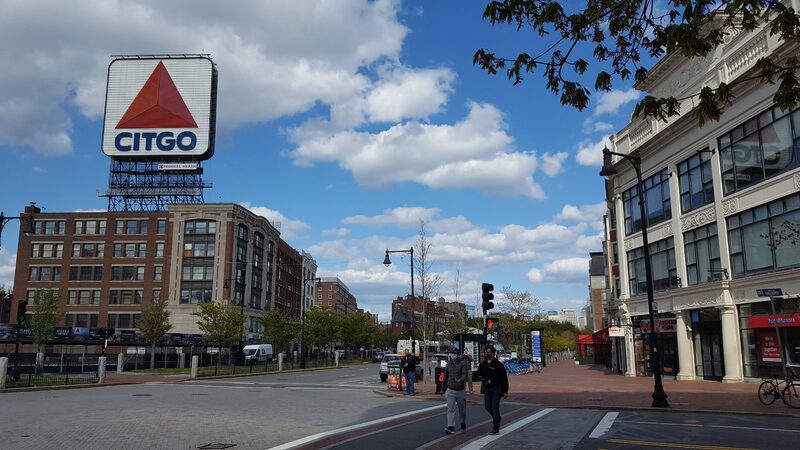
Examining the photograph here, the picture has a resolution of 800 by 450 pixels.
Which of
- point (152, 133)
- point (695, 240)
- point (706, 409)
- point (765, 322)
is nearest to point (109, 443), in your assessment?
point (706, 409)

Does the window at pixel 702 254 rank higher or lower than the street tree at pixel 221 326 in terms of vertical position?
higher

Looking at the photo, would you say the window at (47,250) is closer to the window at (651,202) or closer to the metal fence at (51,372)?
the metal fence at (51,372)

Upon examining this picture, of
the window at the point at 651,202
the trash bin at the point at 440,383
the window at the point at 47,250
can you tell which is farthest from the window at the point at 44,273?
the window at the point at 651,202

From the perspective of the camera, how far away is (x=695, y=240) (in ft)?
102

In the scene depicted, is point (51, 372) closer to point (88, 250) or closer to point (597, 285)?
point (88, 250)

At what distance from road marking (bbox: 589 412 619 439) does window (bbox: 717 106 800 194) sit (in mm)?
14521

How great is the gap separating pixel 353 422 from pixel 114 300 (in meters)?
72.3

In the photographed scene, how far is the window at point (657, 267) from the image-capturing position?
110 feet

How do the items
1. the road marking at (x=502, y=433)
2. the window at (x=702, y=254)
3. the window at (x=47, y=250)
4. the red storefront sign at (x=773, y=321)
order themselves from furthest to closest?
the window at (x=47, y=250) → the window at (x=702, y=254) → the red storefront sign at (x=773, y=321) → the road marking at (x=502, y=433)

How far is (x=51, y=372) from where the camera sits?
40125mm

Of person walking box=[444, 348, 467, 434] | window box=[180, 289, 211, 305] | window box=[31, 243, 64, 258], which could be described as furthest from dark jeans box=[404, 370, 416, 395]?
window box=[31, 243, 64, 258]

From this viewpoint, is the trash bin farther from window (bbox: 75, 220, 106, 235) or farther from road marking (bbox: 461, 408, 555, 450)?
window (bbox: 75, 220, 106, 235)

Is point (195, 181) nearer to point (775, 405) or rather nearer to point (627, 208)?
point (627, 208)

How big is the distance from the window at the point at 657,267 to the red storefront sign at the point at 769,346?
6260 millimetres
